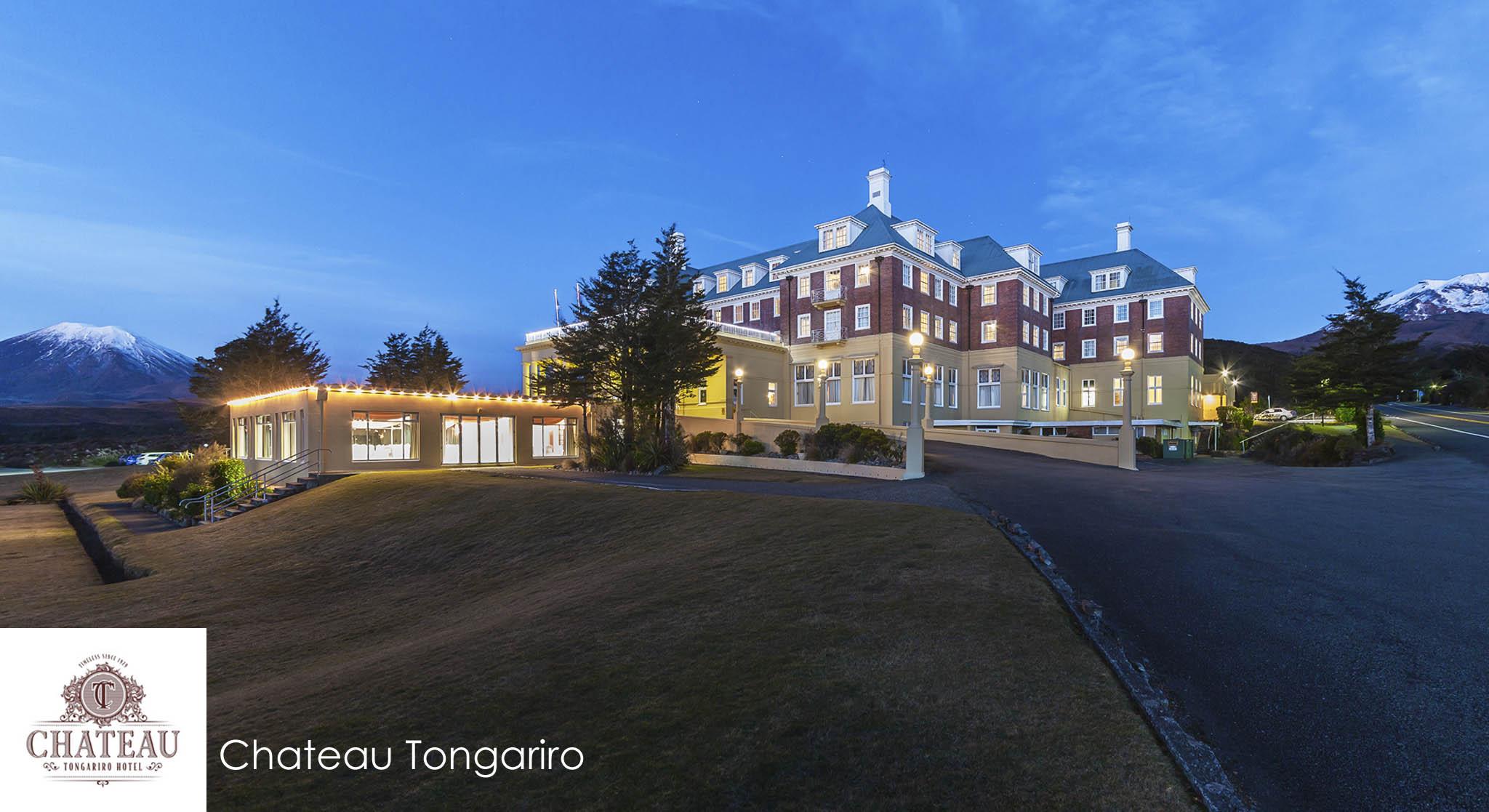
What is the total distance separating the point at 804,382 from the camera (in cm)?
4519

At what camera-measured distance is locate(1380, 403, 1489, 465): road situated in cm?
2606

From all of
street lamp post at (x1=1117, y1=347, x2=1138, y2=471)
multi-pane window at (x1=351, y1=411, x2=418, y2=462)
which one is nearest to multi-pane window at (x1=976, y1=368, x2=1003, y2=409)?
street lamp post at (x1=1117, y1=347, x2=1138, y2=471)

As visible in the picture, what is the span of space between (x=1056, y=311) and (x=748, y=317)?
26.0 meters

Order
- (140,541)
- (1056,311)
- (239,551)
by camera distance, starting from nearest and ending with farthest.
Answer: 1. (239,551)
2. (140,541)
3. (1056,311)

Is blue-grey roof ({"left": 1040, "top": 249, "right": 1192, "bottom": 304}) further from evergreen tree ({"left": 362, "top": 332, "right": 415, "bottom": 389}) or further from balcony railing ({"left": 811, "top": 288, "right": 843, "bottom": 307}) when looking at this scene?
evergreen tree ({"left": 362, "top": 332, "right": 415, "bottom": 389})

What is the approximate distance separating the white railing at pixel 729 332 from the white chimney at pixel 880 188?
39.4 ft

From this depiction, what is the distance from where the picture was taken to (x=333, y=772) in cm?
452

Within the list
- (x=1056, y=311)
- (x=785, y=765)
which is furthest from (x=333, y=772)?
(x=1056, y=311)

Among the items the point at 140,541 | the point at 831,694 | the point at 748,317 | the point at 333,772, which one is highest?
the point at 748,317

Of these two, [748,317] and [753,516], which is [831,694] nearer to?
[753,516]

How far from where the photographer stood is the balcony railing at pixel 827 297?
42.9 m

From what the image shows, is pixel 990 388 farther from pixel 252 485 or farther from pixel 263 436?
pixel 263 436

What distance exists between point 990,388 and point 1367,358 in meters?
20.1

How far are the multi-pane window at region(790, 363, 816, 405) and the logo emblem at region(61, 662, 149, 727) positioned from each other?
133 ft
